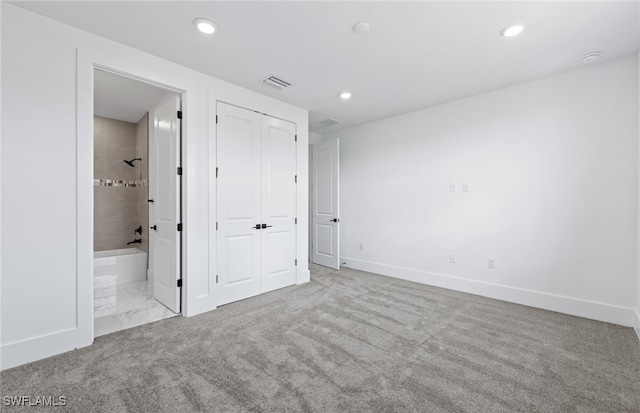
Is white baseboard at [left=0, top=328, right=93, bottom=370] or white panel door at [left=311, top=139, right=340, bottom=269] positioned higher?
white panel door at [left=311, top=139, right=340, bottom=269]

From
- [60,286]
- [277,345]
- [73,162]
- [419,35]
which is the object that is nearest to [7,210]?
[73,162]

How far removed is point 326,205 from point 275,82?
2.48m

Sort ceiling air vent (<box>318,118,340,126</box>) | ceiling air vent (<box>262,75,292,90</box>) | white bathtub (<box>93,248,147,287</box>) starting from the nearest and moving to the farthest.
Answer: ceiling air vent (<box>262,75,292,90</box>)
white bathtub (<box>93,248,147,287</box>)
ceiling air vent (<box>318,118,340,126</box>)

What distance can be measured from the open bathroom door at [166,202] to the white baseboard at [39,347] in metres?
0.89

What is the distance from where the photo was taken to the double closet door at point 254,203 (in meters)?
3.29

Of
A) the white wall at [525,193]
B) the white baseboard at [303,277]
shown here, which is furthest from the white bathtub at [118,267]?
the white wall at [525,193]

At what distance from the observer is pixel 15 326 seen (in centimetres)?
204

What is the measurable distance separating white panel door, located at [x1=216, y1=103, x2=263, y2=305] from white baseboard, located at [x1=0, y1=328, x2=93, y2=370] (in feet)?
4.25

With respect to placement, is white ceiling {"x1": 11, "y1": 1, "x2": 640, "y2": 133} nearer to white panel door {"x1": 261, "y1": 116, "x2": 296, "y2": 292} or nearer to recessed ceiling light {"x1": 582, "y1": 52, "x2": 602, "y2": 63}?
recessed ceiling light {"x1": 582, "y1": 52, "x2": 602, "y2": 63}

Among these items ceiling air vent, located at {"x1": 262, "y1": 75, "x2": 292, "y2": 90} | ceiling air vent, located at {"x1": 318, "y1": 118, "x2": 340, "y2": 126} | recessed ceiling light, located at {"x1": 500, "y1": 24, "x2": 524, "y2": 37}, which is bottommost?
recessed ceiling light, located at {"x1": 500, "y1": 24, "x2": 524, "y2": 37}

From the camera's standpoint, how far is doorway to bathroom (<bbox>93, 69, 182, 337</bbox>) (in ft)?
9.91

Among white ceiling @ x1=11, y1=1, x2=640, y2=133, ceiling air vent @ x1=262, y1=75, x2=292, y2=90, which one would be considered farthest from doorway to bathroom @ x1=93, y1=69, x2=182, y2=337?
ceiling air vent @ x1=262, y1=75, x2=292, y2=90

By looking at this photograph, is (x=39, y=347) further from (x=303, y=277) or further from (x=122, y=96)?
(x=122, y=96)

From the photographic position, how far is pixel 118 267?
162 inches
